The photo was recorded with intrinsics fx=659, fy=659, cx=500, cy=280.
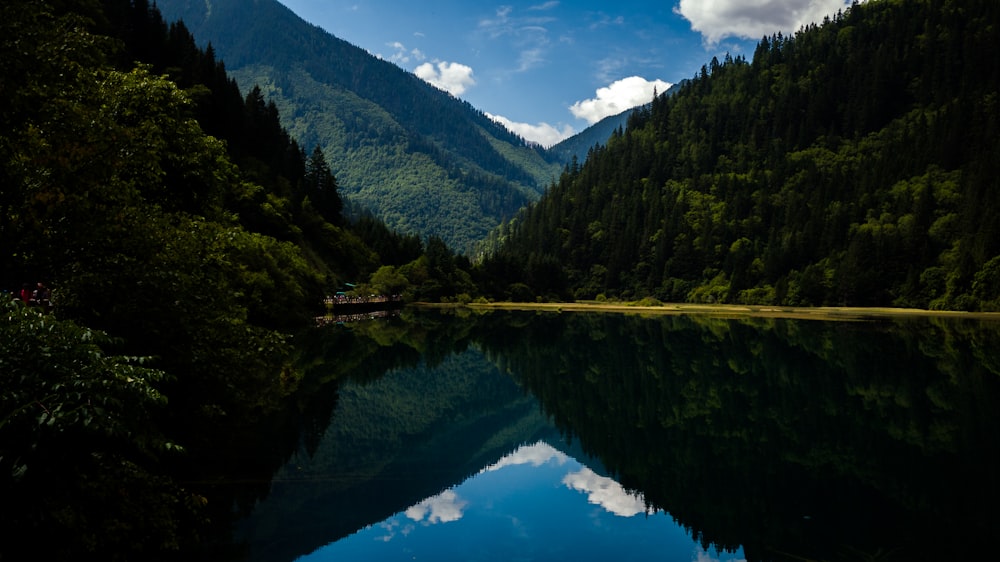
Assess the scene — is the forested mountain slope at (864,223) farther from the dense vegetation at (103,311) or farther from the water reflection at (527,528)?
the dense vegetation at (103,311)

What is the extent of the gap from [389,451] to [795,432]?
54.9 ft

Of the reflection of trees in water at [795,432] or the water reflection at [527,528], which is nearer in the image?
the water reflection at [527,528]

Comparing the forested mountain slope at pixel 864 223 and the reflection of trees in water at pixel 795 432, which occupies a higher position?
the forested mountain slope at pixel 864 223

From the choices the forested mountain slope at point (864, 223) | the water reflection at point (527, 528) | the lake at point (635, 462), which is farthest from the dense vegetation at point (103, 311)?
the forested mountain slope at point (864, 223)

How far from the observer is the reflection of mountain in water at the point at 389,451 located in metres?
17.1

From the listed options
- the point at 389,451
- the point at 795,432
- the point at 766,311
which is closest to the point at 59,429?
the point at 389,451

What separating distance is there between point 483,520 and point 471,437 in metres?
12.2

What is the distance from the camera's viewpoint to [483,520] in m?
18.3

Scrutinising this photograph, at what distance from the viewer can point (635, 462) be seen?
77.4 ft

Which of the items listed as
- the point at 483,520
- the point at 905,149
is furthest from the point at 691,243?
the point at 483,520

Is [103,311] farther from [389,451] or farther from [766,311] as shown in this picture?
[766,311]

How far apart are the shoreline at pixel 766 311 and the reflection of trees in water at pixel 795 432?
154ft

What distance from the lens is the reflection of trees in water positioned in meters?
16.8

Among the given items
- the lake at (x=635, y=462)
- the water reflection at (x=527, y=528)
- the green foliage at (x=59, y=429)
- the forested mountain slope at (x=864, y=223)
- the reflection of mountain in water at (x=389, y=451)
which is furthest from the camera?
the forested mountain slope at (x=864, y=223)
